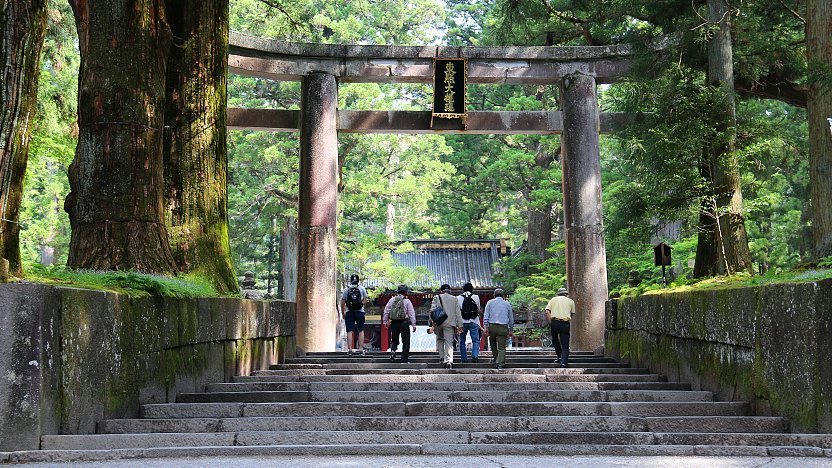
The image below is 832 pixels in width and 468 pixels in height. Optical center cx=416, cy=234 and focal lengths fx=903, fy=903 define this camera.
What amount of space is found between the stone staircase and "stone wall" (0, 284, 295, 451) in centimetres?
19

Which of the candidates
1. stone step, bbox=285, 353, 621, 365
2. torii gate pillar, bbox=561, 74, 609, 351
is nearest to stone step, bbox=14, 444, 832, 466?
stone step, bbox=285, 353, 621, 365

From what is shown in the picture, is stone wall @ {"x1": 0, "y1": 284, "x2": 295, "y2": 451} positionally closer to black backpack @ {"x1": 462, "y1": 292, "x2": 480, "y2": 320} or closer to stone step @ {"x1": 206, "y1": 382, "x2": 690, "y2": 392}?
stone step @ {"x1": 206, "y1": 382, "x2": 690, "y2": 392}

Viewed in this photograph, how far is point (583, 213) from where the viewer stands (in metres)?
15.5

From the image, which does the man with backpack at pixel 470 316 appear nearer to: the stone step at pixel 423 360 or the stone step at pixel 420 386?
the stone step at pixel 423 360

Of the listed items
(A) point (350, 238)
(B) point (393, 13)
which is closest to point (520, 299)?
(A) point (350, 238)

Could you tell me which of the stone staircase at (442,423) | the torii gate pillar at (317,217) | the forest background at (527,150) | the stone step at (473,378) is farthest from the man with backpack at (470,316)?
the stone staircase at (442,423)

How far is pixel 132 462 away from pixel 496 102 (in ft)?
81.3

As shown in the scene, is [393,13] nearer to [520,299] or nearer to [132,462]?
[520,299]

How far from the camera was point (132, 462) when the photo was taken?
5664 millimetres

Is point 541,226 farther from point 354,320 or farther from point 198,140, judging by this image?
point 198,140

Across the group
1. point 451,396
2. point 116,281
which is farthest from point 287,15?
point 451,396

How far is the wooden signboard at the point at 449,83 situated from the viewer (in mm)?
16156

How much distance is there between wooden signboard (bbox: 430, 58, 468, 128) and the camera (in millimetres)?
16156

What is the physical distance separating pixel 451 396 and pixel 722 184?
5573 millimetres
